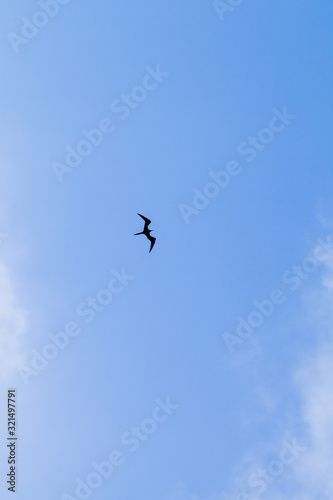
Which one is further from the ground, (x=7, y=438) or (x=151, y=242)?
(x=151, y=242)

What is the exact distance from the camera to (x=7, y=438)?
1417 inches

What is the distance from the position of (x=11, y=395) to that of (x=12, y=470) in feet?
16.5

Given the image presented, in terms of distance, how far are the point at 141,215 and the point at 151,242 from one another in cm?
284

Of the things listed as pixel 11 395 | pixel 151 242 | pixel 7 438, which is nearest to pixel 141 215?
pixel 151 242

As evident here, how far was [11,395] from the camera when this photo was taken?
3684cm

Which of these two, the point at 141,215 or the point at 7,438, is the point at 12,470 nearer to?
the point at 7,438

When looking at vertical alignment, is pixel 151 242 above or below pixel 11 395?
above

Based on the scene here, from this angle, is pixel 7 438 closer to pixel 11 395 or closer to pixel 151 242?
pixel 11 395

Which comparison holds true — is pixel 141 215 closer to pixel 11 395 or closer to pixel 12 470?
pixel 11 395

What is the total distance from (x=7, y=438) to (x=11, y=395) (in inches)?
113

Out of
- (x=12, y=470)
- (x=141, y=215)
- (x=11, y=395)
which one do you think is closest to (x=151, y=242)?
(x=141, y=215)

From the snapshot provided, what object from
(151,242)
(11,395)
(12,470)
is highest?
(151,242)

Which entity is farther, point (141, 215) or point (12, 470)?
point (141, 215)

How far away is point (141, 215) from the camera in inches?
1521
